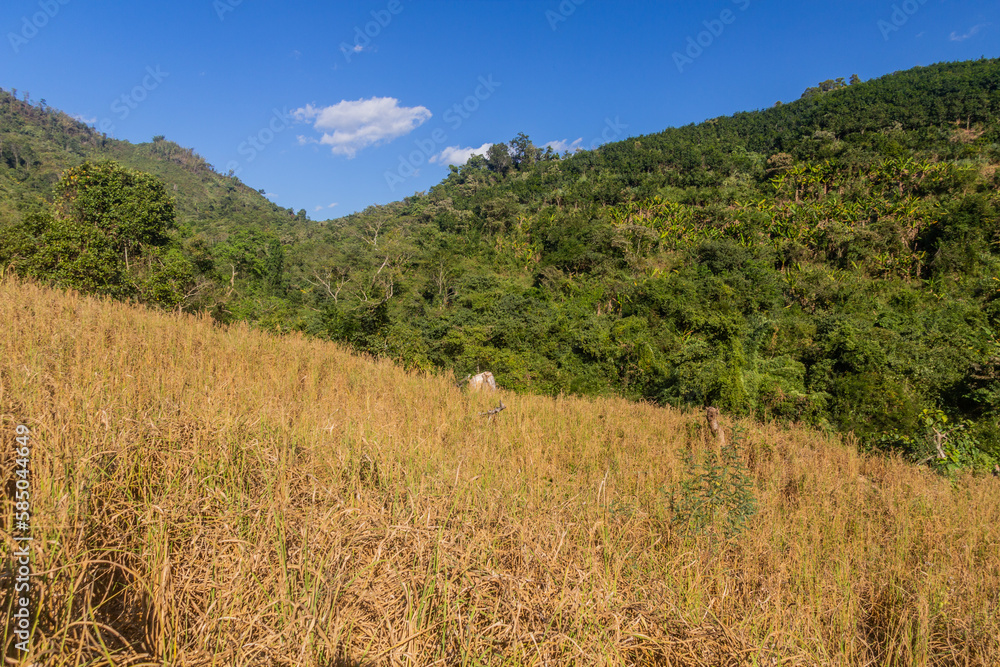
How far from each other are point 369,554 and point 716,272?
24.2m

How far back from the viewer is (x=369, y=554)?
4.96 ft

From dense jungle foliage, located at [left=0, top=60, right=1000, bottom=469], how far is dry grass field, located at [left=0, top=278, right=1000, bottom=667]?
887 centimetres

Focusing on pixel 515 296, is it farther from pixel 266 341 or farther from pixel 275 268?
pixel 275 268

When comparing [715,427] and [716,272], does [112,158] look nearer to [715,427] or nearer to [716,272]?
[716,272]

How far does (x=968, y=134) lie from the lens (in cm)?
3011

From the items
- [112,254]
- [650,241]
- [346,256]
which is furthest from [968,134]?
[112,254]

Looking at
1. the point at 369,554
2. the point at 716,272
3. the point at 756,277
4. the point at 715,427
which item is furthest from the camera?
the point at 716,272

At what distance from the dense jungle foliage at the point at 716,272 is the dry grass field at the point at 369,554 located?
8870mm

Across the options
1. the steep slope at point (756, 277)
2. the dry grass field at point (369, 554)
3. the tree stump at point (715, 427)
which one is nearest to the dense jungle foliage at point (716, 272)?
the steep slope at point (756, 277)

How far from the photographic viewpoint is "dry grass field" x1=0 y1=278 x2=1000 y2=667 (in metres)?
1.19

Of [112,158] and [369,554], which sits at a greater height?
[112,158]

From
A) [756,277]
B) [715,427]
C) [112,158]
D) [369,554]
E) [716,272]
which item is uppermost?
[112,158]

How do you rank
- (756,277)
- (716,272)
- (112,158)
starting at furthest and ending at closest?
1. (112,158)
2. (716,272)
3. (756,277)

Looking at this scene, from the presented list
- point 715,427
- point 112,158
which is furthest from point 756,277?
point 112,158
